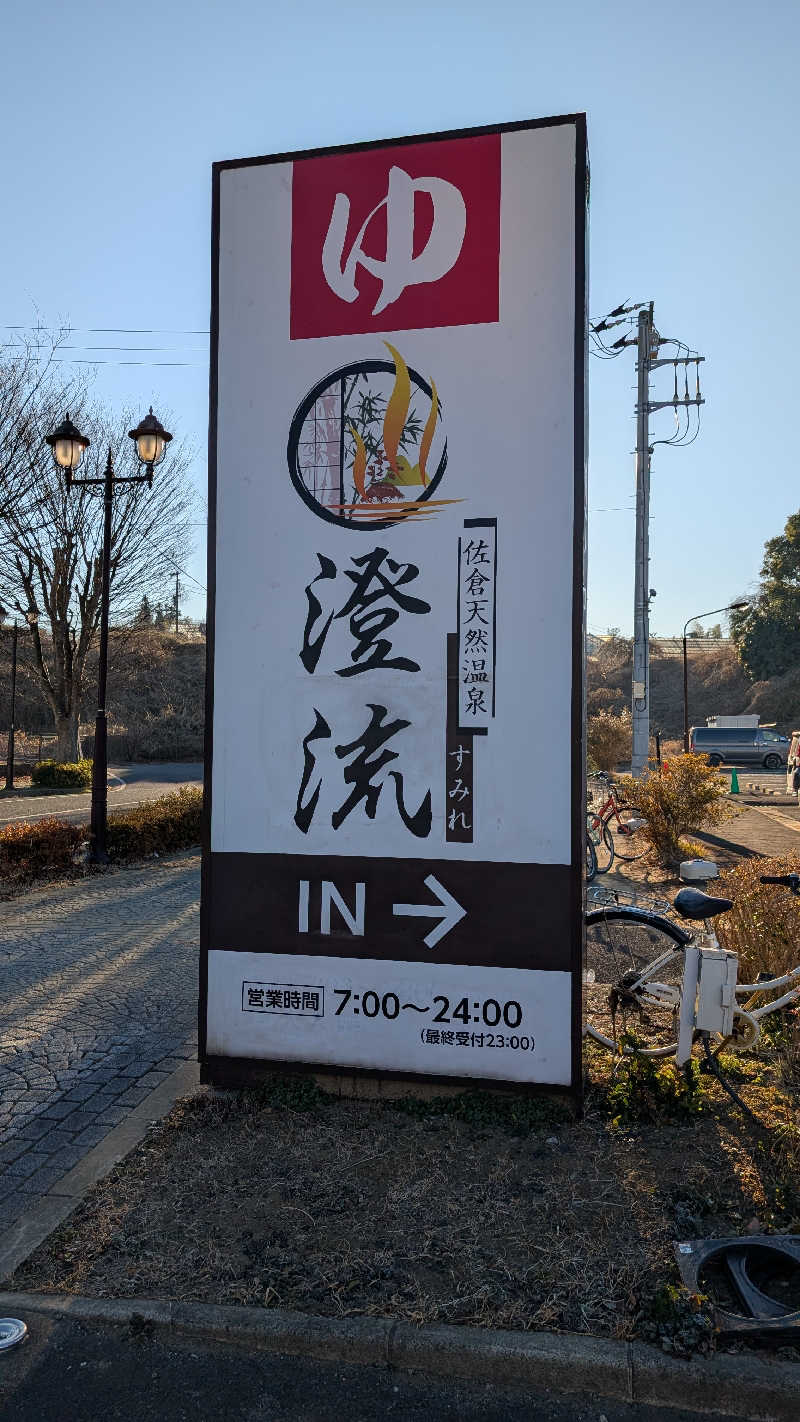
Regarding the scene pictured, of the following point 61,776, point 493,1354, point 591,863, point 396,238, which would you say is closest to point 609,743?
point 591,863

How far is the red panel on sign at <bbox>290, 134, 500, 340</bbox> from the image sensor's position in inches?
164

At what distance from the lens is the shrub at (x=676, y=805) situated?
1109 centimetres

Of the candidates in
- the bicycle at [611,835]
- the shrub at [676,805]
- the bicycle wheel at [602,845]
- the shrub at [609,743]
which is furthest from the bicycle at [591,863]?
the shrub at [609,743]

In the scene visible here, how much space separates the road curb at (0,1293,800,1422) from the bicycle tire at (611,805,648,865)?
8.63 m

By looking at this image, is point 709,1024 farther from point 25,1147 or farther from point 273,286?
point 273,286

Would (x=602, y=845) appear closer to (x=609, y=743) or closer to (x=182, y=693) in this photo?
(x=609, y=743)

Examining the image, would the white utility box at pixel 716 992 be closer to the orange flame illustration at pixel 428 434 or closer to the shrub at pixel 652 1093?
the shrub at pixel 652 1093

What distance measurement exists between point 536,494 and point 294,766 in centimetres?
171

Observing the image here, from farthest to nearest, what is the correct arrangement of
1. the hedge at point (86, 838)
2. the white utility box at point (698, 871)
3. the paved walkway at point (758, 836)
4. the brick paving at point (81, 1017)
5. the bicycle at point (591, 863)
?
the paved walkway at point (758, 836) → the hedge at point (86, 838) → the bicycle at point (591, 863) → the white utility box at point (698, 871) → the brick paving at point (81, 1017)

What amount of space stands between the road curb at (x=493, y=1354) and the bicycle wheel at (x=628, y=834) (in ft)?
28.3


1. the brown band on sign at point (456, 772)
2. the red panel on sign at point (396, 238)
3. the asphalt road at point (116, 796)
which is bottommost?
the asphalt road at point (116, 796)

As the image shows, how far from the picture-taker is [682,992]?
163 inches

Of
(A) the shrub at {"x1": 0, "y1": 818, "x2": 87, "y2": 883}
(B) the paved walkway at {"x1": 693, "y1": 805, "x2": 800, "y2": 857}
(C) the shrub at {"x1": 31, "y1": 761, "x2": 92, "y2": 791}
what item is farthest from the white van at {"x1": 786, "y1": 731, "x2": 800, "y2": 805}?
(C) the shrub at {"x1": 31, "y1": 761, "x2": 92, "y2": 791}

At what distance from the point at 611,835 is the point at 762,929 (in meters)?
6.99
